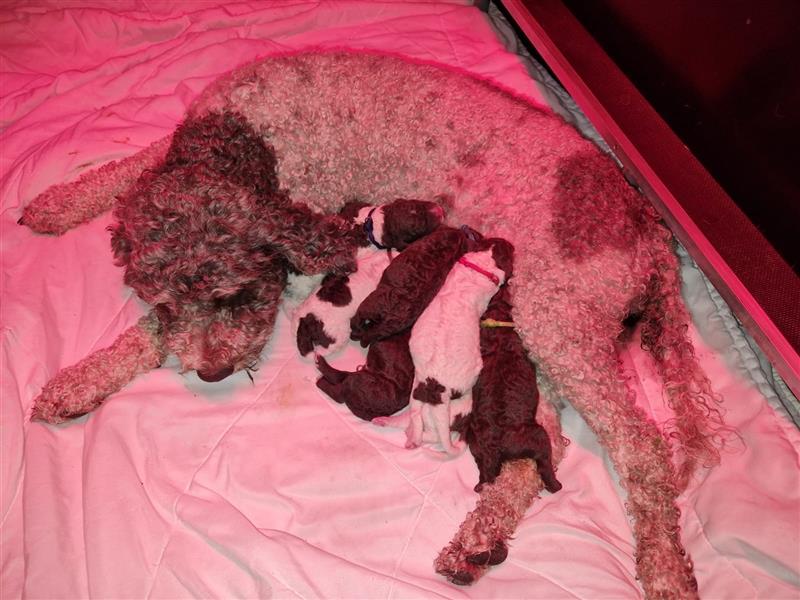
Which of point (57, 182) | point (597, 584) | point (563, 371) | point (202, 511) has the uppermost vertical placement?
point (57, 182)

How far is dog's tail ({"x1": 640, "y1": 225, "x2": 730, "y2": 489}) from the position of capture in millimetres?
2525

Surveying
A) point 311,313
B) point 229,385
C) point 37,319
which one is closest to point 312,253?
point 311,313

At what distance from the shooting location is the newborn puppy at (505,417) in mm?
2365

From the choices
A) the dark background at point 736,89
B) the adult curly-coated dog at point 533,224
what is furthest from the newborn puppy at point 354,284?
the dark background at point 736,89

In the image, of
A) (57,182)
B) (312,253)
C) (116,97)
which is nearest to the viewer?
(312,253)

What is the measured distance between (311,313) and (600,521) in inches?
60.0

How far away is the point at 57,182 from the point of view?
344 centimetres

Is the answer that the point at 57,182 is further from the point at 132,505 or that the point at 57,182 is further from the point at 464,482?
the point at 464,482

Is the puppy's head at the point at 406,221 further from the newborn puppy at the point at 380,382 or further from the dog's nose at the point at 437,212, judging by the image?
the newborn puppy at the point at 380,382

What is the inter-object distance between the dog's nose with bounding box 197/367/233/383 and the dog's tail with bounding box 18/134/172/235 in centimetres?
128

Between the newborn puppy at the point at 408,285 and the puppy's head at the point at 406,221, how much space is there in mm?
95

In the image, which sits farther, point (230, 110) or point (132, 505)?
point (230, 110)

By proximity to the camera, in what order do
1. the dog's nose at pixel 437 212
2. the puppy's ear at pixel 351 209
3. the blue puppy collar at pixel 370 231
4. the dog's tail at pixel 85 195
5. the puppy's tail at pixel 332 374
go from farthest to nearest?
the dog's tail at pixel 85 195 → the puppy's ear at pixel 351 209 → the blue puppy collar at pixel 370 231 → the dog's nose at pixel 437 212 → the puppy's tail at pixel 332 374

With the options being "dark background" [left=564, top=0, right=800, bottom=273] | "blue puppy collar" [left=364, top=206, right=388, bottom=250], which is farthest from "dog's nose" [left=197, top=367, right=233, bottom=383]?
"dark background" [left=564, top=0, right=800, bottom=273]
